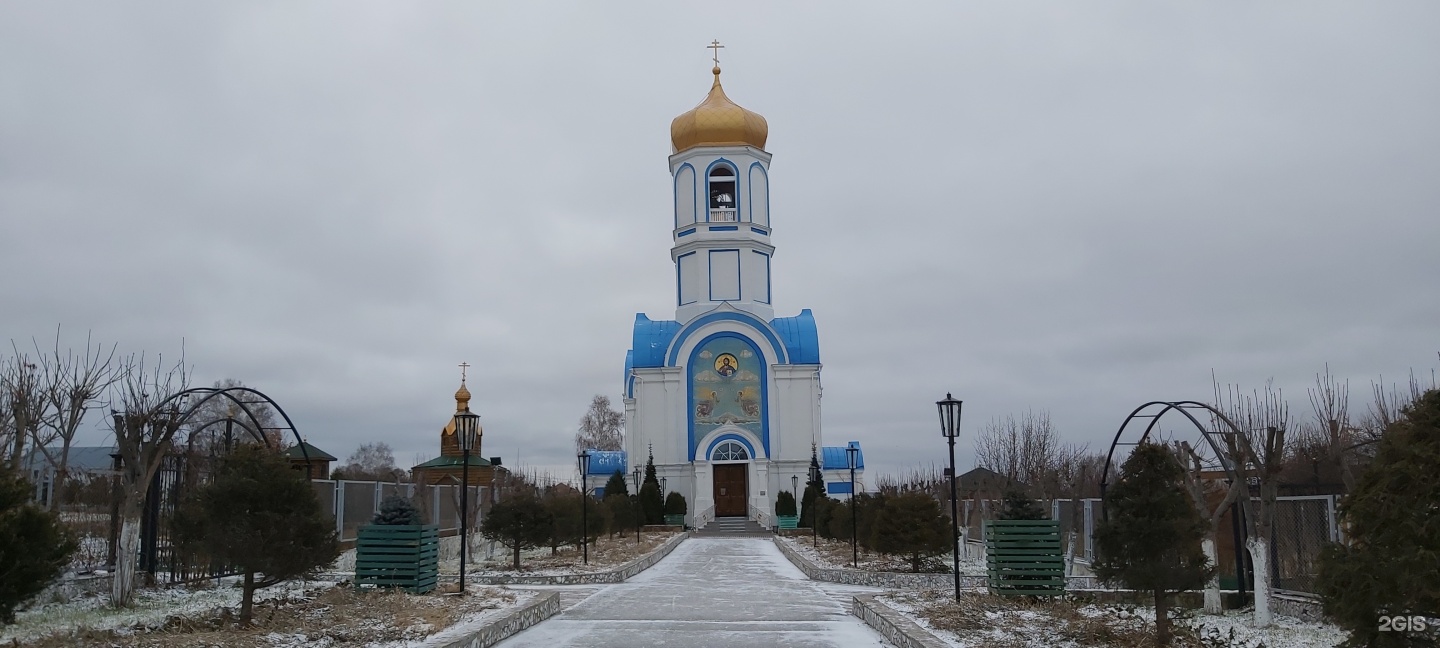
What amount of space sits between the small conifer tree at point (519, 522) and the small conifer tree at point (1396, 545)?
49.1ft

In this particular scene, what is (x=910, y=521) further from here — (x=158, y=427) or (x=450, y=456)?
(x=450, y=456)

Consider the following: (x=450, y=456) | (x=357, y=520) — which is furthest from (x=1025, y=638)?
(x=450, y=456)

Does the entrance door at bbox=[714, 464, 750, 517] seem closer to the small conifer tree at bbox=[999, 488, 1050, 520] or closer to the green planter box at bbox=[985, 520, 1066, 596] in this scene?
the small conifer tree at bbox=[999, 488, 1050, 520]

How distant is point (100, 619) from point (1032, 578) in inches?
412

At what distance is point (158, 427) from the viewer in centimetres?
1254

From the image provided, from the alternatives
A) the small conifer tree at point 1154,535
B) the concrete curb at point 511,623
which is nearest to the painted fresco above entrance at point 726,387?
the concrete curb at point 511,623

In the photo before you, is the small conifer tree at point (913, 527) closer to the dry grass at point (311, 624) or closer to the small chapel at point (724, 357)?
the dry grass at point (311, 624)

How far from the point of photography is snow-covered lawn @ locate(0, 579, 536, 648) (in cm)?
884

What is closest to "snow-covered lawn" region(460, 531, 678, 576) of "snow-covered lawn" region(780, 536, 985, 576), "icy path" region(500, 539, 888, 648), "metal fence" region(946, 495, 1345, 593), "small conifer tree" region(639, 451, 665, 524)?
"icy path" region(500, 539, 888, 648)

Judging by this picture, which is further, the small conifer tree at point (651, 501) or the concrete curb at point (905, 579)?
the small conifer tree at point (651, 501)

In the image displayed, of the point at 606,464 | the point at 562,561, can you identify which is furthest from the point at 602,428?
the point at 562,561

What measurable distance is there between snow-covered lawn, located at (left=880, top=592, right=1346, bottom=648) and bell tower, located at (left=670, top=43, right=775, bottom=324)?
3199 centimetres

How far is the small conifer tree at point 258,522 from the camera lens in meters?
9.69

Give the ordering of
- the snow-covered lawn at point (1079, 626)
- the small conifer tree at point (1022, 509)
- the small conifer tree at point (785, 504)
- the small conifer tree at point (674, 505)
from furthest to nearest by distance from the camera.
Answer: the small conifer tree at point (674, 505), the small conifer tree at point (785, 504), the small conifer tree at point (1022, 509), the snow-covered lawn at point (1079, 626)
